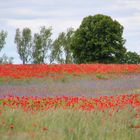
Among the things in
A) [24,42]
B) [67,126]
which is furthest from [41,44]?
[67,126]

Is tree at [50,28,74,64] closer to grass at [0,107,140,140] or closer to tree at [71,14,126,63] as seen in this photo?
tree at [71,14,126,63]

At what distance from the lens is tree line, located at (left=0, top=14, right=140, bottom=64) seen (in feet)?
160

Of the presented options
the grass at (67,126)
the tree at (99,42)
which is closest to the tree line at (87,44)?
the tree at (99,42)

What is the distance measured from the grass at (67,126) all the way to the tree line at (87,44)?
38.6m

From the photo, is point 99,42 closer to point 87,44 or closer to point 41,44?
point 87,44

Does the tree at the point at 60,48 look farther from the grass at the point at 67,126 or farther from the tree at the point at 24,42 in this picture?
the grass at the point at 67,126

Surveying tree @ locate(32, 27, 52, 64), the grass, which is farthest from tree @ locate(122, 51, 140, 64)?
the grass

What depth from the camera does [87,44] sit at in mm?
48969

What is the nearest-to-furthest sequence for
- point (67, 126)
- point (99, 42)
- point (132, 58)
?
point (67, 126)
point (99, 42)
point (132, 58)

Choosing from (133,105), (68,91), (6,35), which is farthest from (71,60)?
(133,105)

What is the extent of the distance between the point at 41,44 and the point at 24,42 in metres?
2.65

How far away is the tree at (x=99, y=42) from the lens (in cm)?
4844

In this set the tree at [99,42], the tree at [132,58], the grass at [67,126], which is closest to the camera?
the grass at [67,126]

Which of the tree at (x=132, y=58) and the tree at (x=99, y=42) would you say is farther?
the tree at (x=132, y=58)
